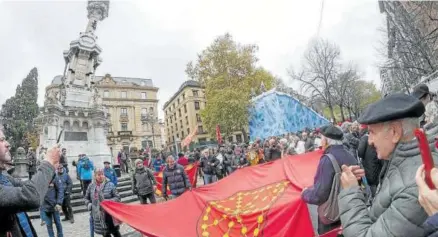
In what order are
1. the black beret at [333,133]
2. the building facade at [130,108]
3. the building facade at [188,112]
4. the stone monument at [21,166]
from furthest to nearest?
the building facade at [188,112] < the building facade at [130,108] < the stone monument at [21,166] < the black beret at [333,133]

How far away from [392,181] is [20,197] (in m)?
2.40

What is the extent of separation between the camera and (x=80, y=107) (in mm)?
18344

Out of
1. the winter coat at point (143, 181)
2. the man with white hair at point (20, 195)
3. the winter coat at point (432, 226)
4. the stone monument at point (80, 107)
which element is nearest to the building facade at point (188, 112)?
the stone monument at point (80, 107)

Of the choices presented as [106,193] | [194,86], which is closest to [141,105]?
[194,86]

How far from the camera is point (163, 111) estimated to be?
101 meters

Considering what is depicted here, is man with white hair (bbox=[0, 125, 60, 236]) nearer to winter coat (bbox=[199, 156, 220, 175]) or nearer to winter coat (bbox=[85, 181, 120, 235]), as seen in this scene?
winter coat (bbox=[85, 181, 120, 235])

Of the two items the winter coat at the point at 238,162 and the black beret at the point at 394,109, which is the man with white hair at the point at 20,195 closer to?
the black beret at the point at 394,109

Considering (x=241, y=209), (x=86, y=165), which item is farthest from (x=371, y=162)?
(x=86, y=165)

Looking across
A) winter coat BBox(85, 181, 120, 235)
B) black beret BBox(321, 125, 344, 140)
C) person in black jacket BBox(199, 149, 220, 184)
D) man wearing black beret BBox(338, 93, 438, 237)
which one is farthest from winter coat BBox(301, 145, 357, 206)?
person in black jacket BBox(199, 149, 220, 184)

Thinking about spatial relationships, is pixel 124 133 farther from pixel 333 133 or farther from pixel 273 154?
pixel 333 133

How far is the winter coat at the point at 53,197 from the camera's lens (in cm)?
803

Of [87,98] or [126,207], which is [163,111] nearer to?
[87,98]

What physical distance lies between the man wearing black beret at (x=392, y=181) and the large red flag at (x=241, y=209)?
2.22 meters

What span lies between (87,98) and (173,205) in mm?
16376
